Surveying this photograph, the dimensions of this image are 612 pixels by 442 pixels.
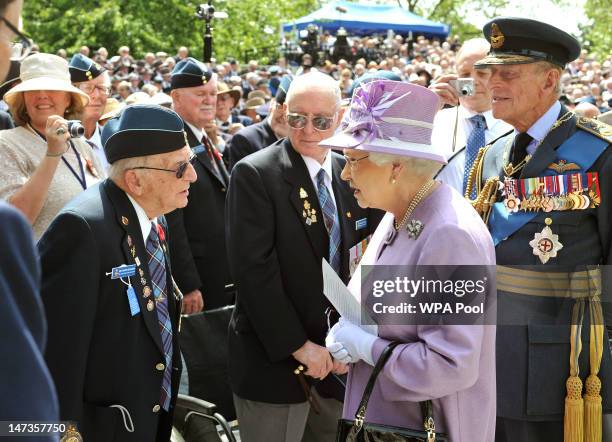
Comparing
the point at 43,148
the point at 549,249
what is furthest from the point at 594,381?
the point at 43,148

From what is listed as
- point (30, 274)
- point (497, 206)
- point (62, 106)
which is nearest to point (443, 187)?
point (497, 206)

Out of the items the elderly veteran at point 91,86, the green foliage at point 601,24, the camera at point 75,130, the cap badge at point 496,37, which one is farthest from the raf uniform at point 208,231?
the green foliage at point 601,24

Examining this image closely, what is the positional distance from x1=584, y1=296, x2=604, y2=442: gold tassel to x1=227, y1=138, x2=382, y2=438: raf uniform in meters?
1.10

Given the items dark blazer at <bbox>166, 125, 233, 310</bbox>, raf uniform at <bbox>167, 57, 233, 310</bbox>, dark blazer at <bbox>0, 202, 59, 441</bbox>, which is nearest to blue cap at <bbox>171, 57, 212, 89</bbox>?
raf uniform at <bbox>167, 57, 233, 310</bbox>

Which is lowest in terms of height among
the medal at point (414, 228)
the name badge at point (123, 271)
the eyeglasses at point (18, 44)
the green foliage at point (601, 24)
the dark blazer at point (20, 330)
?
the green foliage at point (601, 24)

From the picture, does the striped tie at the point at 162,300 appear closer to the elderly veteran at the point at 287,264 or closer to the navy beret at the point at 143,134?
the navy beret at the point at 143,134

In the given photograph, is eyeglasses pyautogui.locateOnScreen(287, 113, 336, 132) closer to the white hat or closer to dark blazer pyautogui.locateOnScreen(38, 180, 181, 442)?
dark blazer pyautogui.locateOnScreen(38, 180, 181, 442)

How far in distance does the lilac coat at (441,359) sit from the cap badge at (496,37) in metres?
1.22

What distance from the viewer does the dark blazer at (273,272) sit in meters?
3.54

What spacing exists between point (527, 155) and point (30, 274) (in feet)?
9.26

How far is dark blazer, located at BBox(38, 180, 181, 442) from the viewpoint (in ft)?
8.80

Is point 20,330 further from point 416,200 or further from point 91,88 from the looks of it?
point 91,88

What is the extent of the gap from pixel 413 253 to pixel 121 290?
3.38 ft

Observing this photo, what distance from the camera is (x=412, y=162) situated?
2.71 m
